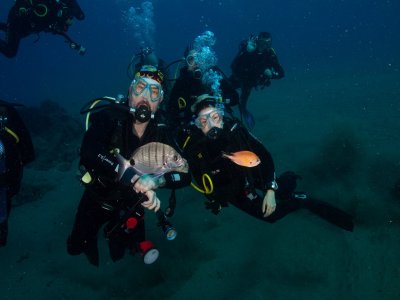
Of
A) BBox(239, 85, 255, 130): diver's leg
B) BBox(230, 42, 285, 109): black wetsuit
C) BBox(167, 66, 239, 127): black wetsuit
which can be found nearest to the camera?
BBox(167, 66, 239, 127): black wetsuit

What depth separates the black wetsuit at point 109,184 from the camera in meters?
3.36

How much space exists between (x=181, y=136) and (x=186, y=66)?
99.1 inches

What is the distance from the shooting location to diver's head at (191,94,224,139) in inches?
173

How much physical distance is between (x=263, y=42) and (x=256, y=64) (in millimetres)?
664

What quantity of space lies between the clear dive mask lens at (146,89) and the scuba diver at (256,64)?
→ 5121mm

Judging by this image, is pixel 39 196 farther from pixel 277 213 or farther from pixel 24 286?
pixel 277 213

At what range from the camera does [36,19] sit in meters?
7.27

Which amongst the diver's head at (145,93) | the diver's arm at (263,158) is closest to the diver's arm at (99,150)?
the diver's head at (145,93)

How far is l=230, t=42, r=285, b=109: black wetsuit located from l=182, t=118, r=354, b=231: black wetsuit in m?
4.66

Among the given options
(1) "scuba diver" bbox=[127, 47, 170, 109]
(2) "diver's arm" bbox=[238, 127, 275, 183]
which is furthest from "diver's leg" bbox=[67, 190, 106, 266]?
(1) "scuba diver" bbox=[127, 47, 170, 109]

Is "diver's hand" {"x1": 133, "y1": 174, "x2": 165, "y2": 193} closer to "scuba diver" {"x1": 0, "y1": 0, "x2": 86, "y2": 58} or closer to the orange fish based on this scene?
the orange fish

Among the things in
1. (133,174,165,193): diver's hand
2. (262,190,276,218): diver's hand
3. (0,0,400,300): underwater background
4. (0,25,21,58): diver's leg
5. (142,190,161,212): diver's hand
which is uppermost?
(0,25,21,58): diver's leg

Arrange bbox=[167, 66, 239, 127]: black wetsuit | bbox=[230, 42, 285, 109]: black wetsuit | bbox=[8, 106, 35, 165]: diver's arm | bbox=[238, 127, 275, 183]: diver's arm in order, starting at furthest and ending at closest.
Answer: bbox=[230, 42, 285, 109]: black wetsuit < bbox=[167, 66, 239, 127]: black wetsuit < bbox=[238, 127, 275, 183]: diver's arm < bbox=[8, 106, 35, 165]: diver's arm

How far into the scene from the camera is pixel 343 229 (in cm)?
553
